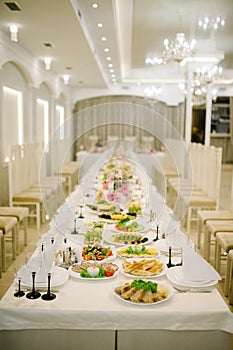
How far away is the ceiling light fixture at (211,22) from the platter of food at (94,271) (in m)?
4.79

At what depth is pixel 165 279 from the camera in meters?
2.14

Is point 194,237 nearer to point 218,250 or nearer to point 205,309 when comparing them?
point 218,250

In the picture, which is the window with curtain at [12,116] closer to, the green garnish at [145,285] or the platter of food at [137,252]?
the platter of food at [137,252]

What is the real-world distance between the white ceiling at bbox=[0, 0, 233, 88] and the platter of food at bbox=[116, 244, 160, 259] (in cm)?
255

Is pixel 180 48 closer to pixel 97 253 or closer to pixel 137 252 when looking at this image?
pixel 137 252

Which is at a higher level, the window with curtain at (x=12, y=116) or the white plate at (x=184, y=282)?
the window with curtain at (x=12, y=116)

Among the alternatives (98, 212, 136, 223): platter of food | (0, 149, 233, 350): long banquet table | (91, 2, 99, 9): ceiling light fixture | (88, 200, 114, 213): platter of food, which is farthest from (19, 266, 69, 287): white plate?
(91, 2, 99, 9): ceiling light fixture

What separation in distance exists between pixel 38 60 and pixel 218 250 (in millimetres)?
5293

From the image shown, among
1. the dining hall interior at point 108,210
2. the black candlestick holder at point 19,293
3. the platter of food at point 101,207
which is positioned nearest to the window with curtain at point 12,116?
the dining hall interior at point 108,210

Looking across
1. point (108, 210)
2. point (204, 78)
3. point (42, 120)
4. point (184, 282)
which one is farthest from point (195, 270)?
point (42, 120)

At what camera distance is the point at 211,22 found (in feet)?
19.9

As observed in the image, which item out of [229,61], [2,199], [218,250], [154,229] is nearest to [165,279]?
[154,229]

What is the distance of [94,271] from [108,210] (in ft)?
4.80

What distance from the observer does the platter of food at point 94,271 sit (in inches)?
82.2
